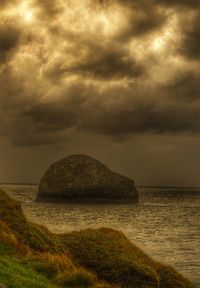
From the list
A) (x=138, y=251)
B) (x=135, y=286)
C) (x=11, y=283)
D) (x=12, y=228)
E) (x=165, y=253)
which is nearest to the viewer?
(x=11, y=283)

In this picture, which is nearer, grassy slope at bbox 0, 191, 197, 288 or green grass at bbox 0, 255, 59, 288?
green grass at bbox 0, 255, 59, 288

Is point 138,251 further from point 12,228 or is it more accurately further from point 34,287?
point 34,287

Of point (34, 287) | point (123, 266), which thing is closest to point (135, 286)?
point (123, 266)

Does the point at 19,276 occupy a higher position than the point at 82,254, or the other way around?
the point at 19,276

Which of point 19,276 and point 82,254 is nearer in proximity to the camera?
point 19,276

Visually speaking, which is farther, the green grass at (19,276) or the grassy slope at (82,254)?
the grassy slope at (82,254)

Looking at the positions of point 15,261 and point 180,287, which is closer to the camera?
point 15,261

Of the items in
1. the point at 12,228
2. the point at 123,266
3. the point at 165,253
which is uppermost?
the point at 12,228

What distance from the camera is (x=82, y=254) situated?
21.8 m

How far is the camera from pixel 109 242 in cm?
2227

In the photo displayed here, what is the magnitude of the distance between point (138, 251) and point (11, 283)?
10.9m

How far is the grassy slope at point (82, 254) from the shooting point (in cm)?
1822

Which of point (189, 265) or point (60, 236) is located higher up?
point (60, 236)

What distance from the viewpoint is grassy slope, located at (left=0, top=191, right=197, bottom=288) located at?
717 inches
